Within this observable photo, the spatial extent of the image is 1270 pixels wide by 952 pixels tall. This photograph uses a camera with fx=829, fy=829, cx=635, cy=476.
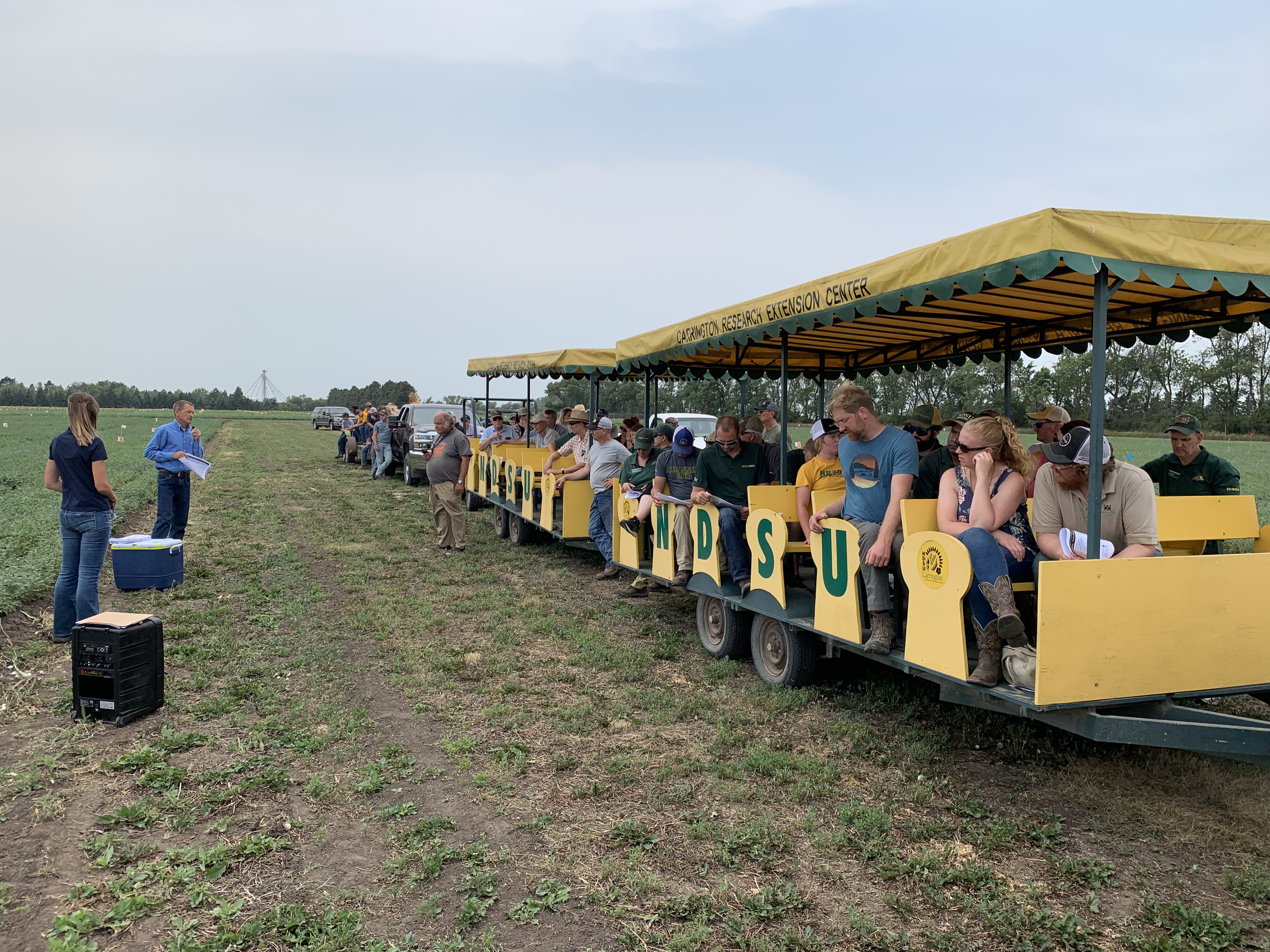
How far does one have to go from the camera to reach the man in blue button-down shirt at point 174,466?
916 cm

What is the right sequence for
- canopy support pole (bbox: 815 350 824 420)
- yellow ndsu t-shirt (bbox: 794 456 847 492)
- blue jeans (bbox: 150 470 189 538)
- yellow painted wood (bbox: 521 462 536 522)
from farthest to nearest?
yellow painted wood (bbox: 521 462 536 522)
canopy support pole (bbox: 815 350 824 420)
blue jeans (bbox: 150 470 189 538)
yellow ndsu t-shirt (bbox: 794 456 847 492)

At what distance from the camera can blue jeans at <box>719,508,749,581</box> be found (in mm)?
5984

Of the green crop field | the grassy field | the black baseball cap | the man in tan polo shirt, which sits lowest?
the grassy field

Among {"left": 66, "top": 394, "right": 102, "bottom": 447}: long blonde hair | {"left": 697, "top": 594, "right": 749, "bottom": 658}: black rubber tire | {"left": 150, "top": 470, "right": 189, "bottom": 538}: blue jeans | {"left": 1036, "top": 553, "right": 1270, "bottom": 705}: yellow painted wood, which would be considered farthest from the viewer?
{"left": 150, "top": 470, "right": 189, "bottom": 538}: blue jeans

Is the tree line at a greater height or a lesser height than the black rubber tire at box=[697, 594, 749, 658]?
greater

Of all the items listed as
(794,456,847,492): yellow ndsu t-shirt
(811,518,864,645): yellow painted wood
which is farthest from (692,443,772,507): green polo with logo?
(811,518,864,645): yellow painted wood

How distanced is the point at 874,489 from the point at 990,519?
2.90 feet

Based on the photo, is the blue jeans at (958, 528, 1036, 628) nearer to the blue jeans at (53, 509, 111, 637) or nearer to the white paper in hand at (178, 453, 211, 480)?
the blue jeans at (53, 509, 111, 637)

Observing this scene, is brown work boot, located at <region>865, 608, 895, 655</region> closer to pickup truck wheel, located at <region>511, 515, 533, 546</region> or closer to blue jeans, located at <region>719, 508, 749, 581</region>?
blue jeans, located at <region>719, 508, 749, 581</region>

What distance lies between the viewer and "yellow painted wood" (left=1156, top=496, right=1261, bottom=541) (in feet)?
18.1

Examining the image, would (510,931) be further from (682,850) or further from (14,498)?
(14,498)

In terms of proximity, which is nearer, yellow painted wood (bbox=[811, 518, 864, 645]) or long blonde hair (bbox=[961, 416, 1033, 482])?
long blonde hair (bbox=[961, 416, 1033, 482])

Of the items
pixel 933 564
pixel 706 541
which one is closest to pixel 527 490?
pixel 706 541

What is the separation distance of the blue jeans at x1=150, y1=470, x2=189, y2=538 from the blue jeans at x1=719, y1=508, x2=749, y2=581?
21.5 feet
